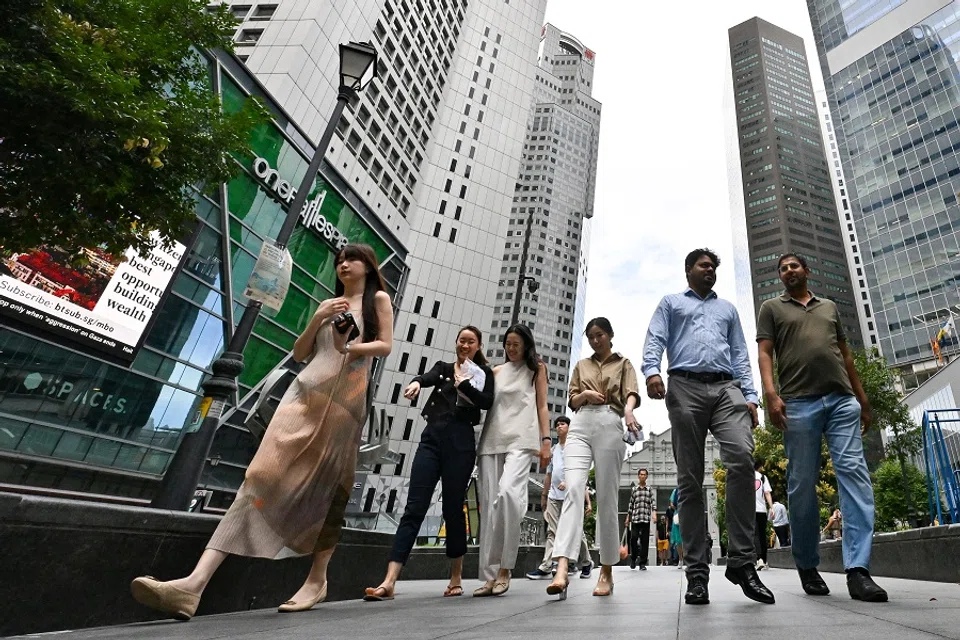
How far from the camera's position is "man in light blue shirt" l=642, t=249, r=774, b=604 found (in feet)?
11.0

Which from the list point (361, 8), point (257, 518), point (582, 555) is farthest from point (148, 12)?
point (361, 8)

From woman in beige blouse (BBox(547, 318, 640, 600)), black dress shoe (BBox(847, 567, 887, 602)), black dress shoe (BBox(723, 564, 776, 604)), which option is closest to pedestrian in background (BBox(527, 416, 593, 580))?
woman in beige blouse (BBox(547, 318, 640, 600))

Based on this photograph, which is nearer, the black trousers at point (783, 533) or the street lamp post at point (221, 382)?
the street lamp post at point (221, 382)

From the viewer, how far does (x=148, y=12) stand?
261 inches

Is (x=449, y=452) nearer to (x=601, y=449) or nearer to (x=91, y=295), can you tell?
(x=601, y=449)

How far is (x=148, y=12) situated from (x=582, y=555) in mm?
9607

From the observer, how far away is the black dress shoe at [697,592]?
3199 mm

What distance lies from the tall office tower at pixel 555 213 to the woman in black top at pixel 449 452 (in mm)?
102655

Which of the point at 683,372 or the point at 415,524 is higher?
the point at 683,372

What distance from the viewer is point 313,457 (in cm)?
314

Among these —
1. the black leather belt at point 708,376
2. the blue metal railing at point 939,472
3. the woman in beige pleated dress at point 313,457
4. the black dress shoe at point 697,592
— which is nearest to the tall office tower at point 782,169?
the blue metal railing at point 939,472

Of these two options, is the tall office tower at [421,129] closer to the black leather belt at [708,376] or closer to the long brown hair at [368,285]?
the long brown hair at [368,285]

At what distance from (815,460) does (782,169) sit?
146 m

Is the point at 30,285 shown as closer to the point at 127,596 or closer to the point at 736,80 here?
the point at 127,596
